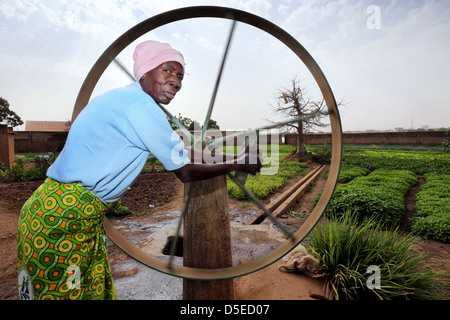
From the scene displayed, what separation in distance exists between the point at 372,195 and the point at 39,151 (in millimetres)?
15939

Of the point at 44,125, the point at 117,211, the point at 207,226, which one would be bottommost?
the point at 117,211

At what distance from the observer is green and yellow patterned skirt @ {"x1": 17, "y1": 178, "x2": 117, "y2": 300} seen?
93 cm

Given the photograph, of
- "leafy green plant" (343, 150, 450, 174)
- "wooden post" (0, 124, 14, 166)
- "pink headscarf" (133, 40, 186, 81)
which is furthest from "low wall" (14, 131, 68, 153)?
"leafy green plant" (343, 150, 450, 174)

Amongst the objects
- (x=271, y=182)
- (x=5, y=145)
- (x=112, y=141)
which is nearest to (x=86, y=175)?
(x=112, y=141)

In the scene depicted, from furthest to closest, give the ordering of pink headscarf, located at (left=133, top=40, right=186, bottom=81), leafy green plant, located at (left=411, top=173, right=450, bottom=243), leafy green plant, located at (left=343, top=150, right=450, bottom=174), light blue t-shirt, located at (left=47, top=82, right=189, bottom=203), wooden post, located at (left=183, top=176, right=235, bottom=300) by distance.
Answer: leafy green plant, located at (left=343, top=150, right=450, bottom=174), leafy green plant, located at (left=411, top=173, right=450, bottom=243), wooden post, located at (left=183, top=176, right=235, bottom=300), pink headscarf, located at (left=133, top=40, right=186, bottom=81), light blue t-shirt, located at (left=47, top=82, right=189, bottom=203)

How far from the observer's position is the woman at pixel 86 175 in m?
0.92

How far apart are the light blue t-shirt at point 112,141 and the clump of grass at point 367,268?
68.2 inches

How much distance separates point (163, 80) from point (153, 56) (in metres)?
0.10

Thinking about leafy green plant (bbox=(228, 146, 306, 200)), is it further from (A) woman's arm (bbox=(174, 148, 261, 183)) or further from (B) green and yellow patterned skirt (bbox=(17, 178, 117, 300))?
(B) green and yellow patterned skirt (bbox=(17, 178, 117, 300))

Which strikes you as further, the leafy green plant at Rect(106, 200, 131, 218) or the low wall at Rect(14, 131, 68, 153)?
the low wall at Rect(14, 131, 68, 153)

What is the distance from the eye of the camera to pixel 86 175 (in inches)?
38.0

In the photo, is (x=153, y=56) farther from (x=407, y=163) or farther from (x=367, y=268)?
(x=407, y=163)

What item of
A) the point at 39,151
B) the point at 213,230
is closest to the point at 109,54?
the point at 213,230

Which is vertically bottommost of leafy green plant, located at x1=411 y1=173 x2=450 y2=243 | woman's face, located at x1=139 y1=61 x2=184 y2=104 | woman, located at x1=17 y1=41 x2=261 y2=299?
leafy green plant, located at x1=411 y1=173 x2=450 y2=243
